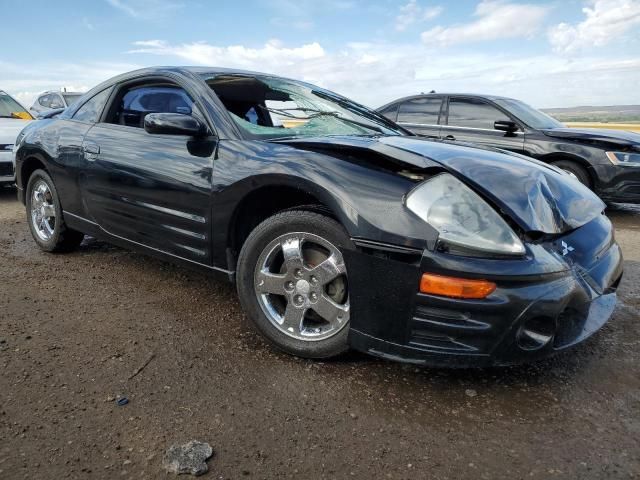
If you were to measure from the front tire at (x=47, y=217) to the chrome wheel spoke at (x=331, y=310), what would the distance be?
8.21 ft

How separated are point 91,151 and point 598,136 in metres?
5.41

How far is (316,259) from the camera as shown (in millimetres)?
2318

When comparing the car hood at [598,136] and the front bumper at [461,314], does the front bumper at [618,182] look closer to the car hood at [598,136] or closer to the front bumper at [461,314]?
the car hood at [598,136]

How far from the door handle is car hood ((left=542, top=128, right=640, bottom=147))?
516 cm

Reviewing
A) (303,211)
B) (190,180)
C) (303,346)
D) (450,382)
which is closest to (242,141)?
(190,180)

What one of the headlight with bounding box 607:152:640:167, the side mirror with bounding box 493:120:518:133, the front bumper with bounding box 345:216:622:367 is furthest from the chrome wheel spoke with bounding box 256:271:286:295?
the headlight with bounding box 607:152:640:167

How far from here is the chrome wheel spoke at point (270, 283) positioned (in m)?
2.37

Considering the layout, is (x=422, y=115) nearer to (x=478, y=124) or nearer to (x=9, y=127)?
(x=478, y=124)

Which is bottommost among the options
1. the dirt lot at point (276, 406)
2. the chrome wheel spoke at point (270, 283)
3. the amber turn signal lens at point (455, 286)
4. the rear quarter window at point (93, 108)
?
the dirt lot at point (276, 406)

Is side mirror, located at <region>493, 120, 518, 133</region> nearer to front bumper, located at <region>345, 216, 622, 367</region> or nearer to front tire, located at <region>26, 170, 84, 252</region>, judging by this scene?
front bumper, located at <region>345, 216, 622, 367</region>

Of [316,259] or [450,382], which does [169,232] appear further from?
[450,382]

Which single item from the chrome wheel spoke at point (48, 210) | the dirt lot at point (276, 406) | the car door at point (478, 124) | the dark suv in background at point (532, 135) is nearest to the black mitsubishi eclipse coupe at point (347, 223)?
the dirt lot at point (276, 406)

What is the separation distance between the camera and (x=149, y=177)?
114 inches

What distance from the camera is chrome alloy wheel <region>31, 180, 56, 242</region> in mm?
4004
